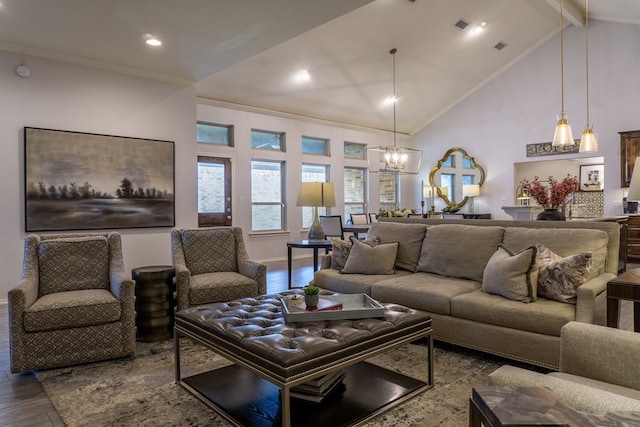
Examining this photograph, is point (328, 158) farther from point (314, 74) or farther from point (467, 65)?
point (467, 65)

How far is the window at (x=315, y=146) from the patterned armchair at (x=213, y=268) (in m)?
4.75

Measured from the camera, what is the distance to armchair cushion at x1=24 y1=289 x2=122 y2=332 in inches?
105

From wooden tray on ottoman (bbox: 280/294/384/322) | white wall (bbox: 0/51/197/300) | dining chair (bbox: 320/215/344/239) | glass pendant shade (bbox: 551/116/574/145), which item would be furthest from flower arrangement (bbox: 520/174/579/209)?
white wall (bbox: 0/51/197/300)

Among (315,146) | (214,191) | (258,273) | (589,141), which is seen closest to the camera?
(258,273)

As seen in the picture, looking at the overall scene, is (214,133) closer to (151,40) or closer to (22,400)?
(151,40)

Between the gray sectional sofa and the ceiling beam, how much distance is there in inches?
222

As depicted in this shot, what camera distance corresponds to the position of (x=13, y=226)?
14.9 ft

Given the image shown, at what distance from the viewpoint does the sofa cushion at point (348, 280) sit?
3.49 m

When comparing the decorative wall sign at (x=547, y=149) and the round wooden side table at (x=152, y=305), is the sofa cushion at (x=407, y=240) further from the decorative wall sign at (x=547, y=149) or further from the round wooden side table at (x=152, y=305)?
the decorative wall sign at (x=547, y=149)

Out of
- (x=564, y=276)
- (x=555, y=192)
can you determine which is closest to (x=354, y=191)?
(x=555, y=192)

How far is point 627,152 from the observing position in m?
7.06

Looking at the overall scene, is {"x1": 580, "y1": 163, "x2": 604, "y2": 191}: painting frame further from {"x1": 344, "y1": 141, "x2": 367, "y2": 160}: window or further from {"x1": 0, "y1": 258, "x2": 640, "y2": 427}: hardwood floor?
{"x1": 0, "y1": 258, "x2": 640, "y2": 427}: hardwood floor

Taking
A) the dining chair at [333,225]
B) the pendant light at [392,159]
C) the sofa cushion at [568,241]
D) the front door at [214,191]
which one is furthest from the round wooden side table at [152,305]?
the pendant light at [392,159]

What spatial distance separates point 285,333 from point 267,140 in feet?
20.8
